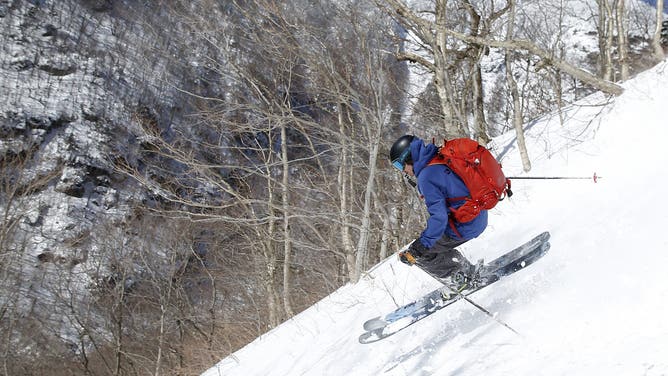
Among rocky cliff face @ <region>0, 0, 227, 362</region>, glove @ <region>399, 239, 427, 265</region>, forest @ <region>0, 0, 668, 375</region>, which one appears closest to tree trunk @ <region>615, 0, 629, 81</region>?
forest @ <region>0, 0, 668, 375</region>

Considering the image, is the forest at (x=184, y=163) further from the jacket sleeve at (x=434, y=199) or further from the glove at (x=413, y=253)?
the jacket sleeve at (x=434, y=199)

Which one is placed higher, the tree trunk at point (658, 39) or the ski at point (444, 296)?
the tree trunk at point (658, 39)

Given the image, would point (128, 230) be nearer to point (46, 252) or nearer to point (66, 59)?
point (46, 252)

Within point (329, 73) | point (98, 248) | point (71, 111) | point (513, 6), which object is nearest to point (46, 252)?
point (98, 248)

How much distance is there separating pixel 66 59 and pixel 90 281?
1502cm

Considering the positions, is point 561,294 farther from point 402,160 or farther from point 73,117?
point 73,117

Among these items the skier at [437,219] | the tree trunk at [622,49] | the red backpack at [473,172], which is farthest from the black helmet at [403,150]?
the tree trunk at [622,49]

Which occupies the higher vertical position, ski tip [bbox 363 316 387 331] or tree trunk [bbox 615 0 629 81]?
tree trunk [bbox 615 0 629 81]

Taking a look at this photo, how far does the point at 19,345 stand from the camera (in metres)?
23.0

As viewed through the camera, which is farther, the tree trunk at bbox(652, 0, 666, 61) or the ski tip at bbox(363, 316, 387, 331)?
the tree trunk at bbox(652, 0, 666, 61)

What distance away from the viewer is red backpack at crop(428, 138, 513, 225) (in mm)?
4078

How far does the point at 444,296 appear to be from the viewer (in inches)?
193

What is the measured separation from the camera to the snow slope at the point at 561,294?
3219 millimetres

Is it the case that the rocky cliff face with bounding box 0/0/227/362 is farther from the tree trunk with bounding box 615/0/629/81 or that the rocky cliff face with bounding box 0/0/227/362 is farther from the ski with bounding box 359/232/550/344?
the ski with bounding box 359/232/550/344
